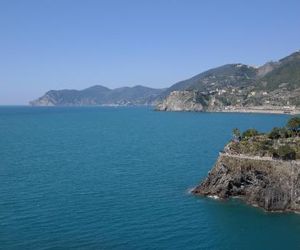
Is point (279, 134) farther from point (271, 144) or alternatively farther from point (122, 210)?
point (122, 210)

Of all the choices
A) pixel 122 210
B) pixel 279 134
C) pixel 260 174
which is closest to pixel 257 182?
Answer: pixel 260 174

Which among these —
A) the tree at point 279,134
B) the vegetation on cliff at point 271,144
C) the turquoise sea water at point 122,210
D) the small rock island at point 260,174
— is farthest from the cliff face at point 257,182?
the tree at point 279,134

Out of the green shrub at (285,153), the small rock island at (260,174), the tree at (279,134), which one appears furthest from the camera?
the tree at (279,134)

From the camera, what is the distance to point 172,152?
397ft

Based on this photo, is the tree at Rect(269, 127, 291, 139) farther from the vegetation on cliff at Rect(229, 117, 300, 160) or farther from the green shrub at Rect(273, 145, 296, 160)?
the green shrub at Rect(273, 145, 296, 160)

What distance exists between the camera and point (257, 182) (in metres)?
70.7

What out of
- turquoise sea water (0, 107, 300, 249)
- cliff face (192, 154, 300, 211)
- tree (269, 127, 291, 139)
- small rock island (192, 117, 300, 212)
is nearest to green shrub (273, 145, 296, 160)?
small rock island (192, 117, 300, 212)

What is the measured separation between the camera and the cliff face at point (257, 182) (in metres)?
66.9

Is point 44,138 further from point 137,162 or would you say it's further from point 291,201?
point 291,201

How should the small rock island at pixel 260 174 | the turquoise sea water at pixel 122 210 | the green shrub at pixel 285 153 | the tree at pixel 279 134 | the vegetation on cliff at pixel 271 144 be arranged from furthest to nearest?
the tree at pixel 279 134 < the vegetation on cliff at pixel 271 144 < the green shrub at pixel 285 153 < the small rock island at pixel 260 174 < the turquoise sea water at pixel 122 210

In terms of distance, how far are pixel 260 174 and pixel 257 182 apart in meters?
1.45

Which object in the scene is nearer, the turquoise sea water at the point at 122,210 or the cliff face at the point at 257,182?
the turquoise sea water at the point at 122,210

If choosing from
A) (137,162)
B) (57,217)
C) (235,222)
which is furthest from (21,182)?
(235,222)

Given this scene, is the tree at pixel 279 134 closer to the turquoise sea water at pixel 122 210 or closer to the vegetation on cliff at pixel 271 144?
the vegetation on cliff at pixel 271 144
